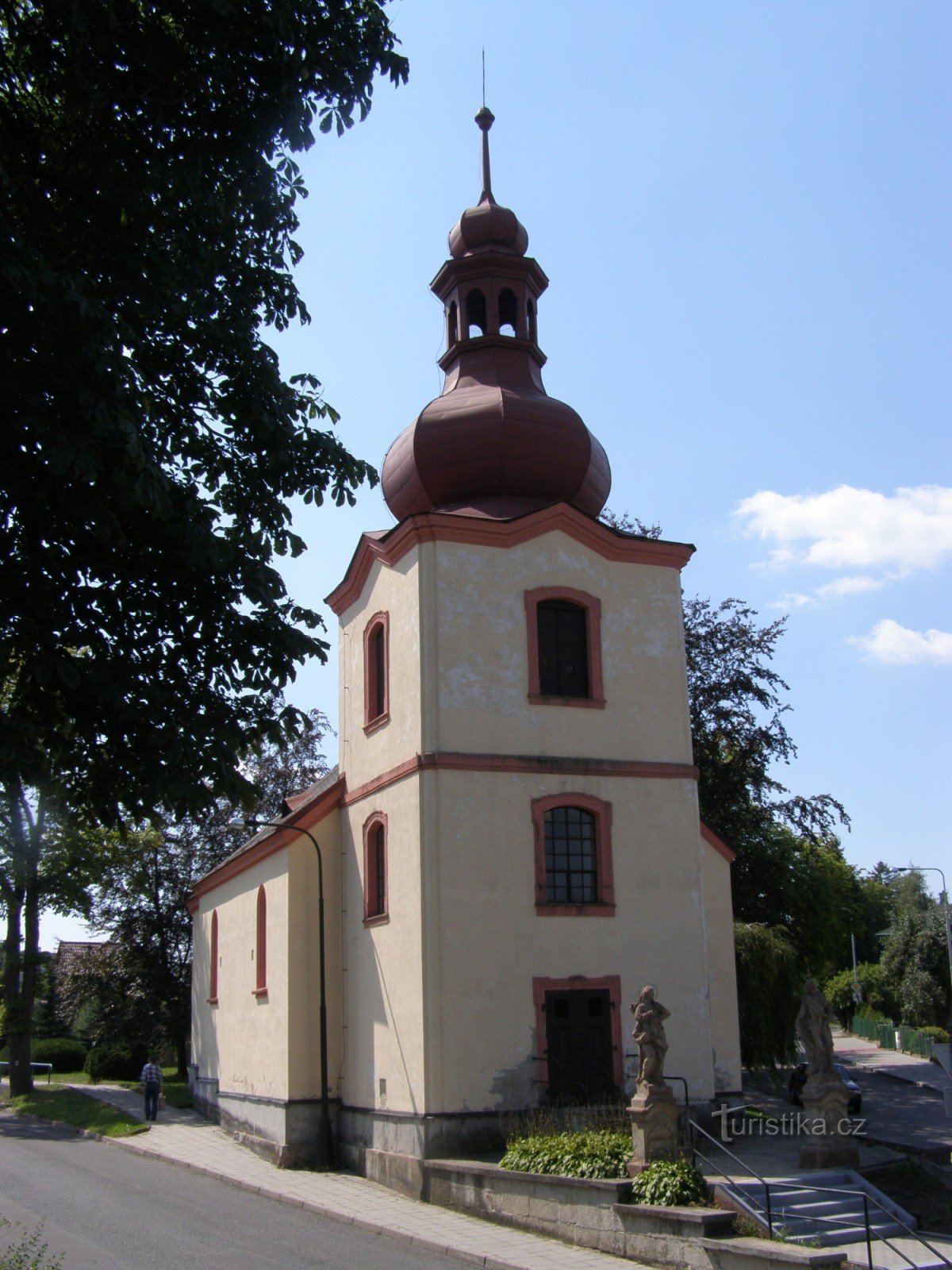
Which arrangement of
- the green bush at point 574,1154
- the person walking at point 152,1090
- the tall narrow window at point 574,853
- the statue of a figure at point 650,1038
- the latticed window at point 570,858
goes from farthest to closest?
1. the person walking at point 152,1090
2. the latticed window at point 570,858
3. the tall narrow window at point 574,853
4. the statue of a figure at point 650,1038
5. the green bush at point 574,1154

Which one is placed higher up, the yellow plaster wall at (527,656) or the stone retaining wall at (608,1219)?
the yellow plaster wall at (527,656)

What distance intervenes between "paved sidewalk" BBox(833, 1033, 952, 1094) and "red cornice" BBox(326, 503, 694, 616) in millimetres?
18560

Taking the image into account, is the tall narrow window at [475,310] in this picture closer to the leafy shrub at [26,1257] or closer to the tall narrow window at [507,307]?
the tall narrow window at [507,307]

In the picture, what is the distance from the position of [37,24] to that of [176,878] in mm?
36812

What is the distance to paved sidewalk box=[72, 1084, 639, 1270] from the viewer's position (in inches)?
566

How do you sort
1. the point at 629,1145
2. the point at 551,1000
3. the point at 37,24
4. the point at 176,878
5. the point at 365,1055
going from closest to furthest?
the point at 37,24 < the point at 629,1145 < the point at 551,1000 < the point at 365,1055 < the point at 176,878

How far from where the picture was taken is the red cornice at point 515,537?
21.1 meters

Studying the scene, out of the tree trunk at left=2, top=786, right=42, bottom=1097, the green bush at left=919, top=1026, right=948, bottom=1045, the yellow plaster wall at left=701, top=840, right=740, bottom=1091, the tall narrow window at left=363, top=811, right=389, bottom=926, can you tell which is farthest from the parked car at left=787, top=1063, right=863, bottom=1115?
the tree trunk at left=2, top=786, right=42, bottom=1097

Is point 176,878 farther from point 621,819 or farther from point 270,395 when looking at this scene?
point 270,395

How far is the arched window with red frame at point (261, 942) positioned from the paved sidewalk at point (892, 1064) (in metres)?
18.4

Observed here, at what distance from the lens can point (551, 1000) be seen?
1989 centimetres

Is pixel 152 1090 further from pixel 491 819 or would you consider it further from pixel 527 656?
pixel 527 656

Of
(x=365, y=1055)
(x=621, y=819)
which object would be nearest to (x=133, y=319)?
(x=621, y=819)

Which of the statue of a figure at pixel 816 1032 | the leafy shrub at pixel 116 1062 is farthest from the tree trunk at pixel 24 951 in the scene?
the statue of a figure at pixel 816 1032
